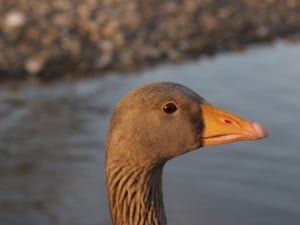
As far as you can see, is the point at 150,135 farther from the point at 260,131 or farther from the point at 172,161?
the point at 172,161

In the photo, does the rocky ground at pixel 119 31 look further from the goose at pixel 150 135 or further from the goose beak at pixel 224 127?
the goose beak at pixel 224 127

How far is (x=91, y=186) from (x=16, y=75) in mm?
3532

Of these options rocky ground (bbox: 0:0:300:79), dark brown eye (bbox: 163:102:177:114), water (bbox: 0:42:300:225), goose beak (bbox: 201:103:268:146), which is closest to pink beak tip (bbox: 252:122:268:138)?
goose beak (bbox: 201:103:268:146)

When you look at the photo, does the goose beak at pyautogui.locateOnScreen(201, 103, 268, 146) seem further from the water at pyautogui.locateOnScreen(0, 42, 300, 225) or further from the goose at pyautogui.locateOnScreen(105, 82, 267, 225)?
the water at pyautogui.locateOnScreen(0, 42, 300, 225)

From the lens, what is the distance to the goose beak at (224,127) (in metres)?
3.75

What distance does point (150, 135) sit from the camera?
151 inches

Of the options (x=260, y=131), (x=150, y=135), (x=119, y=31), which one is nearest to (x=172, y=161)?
(x=150, y=135)

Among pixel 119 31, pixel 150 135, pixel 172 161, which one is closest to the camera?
pixel 150 135

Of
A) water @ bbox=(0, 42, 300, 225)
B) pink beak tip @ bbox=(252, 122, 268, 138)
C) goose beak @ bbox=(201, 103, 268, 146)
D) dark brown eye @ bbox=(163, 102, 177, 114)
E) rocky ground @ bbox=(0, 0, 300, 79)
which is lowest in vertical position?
pink beak tip @ bbox=(252, 122, 268, 138)

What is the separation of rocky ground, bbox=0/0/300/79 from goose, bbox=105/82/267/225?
239 inches

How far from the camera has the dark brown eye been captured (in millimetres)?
3820

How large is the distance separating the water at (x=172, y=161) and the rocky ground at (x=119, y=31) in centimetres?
57

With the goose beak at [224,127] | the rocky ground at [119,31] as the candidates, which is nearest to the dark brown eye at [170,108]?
the goose beak at [224,127]

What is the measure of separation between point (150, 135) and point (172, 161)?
3304mm
